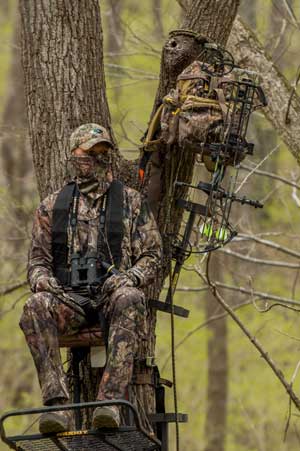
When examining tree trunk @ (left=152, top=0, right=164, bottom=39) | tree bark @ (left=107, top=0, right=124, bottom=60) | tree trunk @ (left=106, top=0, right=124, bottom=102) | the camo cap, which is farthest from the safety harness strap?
tree bark @ (left=107, top=0, right=124, bottom=60)

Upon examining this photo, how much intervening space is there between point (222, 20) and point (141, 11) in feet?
19.6

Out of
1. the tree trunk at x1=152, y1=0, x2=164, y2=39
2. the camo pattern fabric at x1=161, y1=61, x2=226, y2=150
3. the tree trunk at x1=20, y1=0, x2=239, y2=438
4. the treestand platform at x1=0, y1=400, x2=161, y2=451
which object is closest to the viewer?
the treestand platform at x1=0, y1=400, x2=161, y2=451

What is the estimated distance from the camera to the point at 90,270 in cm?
906

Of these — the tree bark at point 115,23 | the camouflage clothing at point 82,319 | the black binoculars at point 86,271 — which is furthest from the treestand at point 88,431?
the tree bark at point 115,23

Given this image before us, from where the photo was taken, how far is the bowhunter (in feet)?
28.9

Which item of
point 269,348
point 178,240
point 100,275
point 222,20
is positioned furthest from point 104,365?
point 269,348

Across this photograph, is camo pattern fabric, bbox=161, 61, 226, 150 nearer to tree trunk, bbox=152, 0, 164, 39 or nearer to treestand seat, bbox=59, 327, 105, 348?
treestand seat, bbox=59, 327, 105, 348

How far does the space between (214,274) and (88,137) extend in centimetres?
666

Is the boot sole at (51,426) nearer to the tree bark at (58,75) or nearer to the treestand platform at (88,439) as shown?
the treestand platform at (88,439)

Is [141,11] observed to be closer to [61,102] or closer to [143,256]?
[61,102]

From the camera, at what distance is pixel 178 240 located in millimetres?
10312

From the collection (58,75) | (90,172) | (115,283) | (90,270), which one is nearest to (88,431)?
(115,283)

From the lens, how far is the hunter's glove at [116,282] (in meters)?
8.91

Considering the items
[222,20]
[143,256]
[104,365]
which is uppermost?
[222,20]
